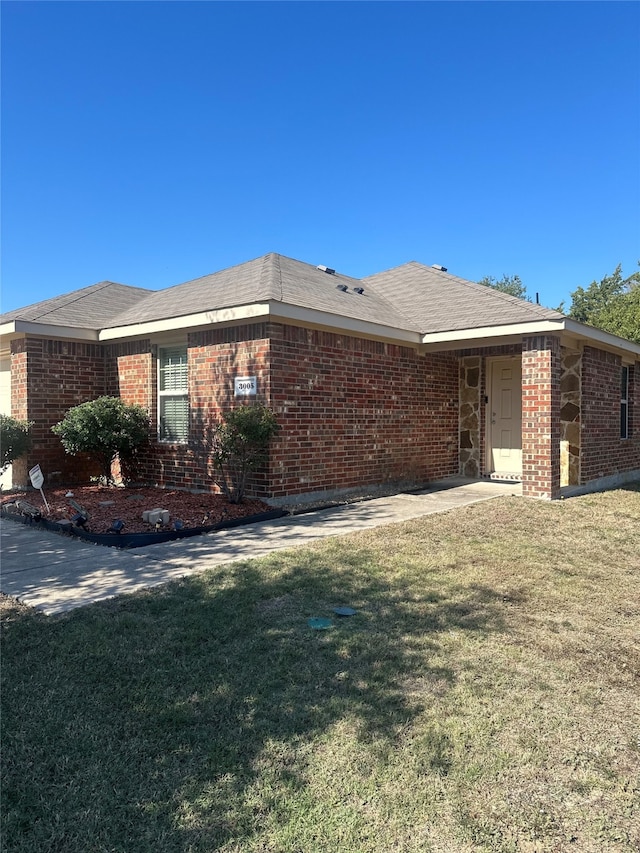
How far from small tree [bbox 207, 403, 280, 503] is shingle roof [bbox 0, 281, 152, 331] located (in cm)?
404

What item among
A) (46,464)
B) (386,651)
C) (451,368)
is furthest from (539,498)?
(46,464)

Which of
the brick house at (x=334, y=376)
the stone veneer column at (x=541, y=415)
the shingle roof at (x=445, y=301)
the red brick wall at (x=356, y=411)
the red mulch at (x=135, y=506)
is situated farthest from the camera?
the shingle roof at (x=445, y=301)

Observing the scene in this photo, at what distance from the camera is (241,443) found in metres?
8.08

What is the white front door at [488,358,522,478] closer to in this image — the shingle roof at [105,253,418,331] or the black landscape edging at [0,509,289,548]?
the shingle roof at [105,253,418,331]

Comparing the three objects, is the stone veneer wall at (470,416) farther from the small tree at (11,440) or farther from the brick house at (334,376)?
the small tree at (11,440)

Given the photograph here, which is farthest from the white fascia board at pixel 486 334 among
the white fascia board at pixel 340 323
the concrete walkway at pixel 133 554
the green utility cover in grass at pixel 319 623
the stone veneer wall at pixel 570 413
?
the green utility cover in grass at pixel 319 623

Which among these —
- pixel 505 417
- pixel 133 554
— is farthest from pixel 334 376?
pixel 133 554

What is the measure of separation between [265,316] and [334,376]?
5.63 ft

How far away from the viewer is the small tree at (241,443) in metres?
7.82

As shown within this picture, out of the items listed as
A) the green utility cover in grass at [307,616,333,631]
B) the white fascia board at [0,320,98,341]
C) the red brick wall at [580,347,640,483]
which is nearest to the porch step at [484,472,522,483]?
the red brick wall at [580,347,640,483]

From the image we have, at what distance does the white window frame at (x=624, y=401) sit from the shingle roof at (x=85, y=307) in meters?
11.2

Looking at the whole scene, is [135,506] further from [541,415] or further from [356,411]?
[541,415]

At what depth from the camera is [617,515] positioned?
27.5 feet

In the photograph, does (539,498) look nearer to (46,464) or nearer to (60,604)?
(60,604)
